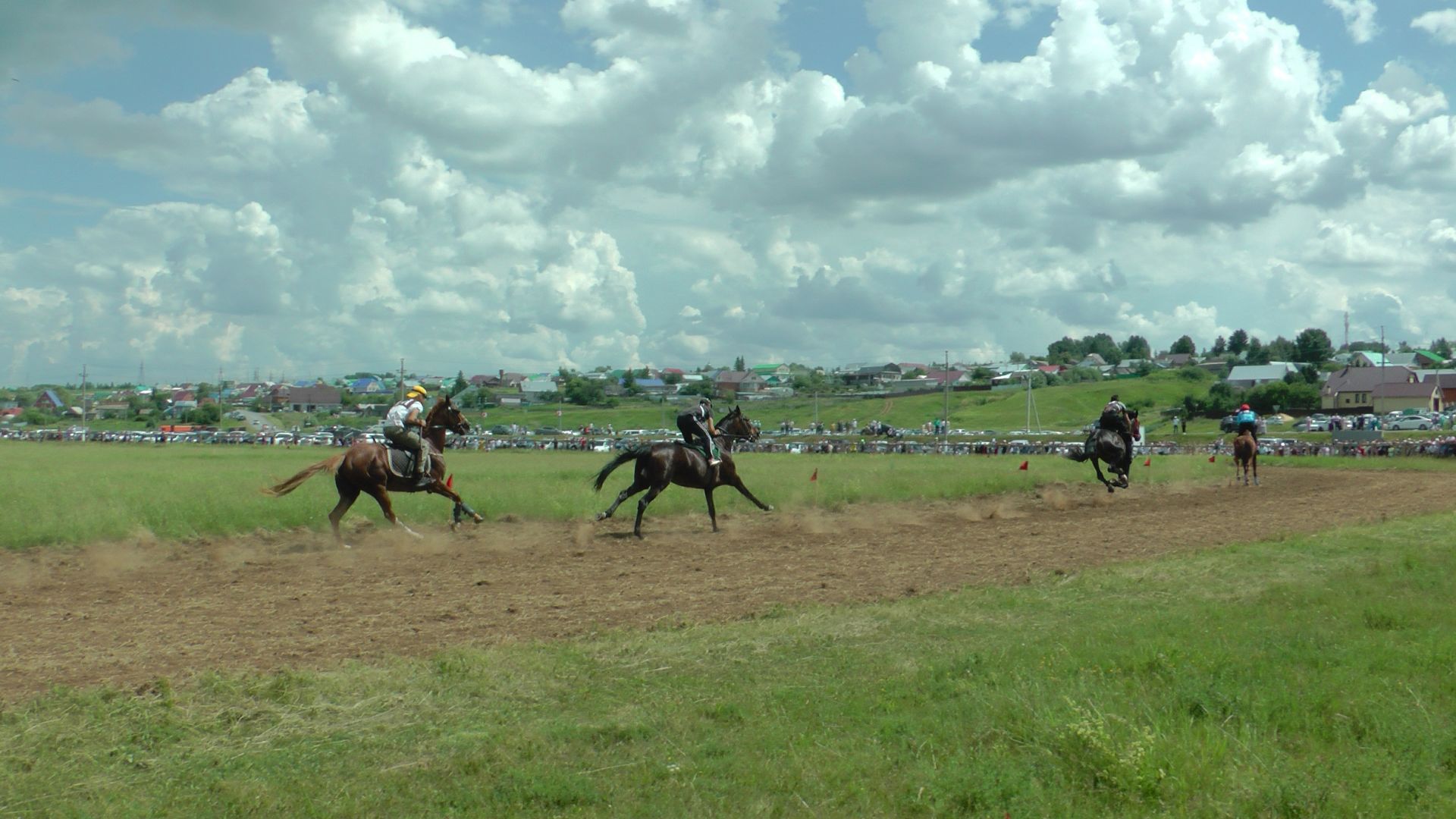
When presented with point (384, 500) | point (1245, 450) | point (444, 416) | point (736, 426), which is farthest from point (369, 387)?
point (384, 500)

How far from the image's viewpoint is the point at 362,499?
22328 mm

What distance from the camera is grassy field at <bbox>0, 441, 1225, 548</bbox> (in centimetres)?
1830

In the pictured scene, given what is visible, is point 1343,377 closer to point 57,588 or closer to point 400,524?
point 400,524

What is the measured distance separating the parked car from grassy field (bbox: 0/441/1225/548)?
31.1 m

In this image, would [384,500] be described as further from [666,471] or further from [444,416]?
[666,471]

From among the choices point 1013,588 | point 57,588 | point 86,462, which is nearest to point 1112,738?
point 1013,588

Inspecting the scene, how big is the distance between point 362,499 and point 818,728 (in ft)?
57.1

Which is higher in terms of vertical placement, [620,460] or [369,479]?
[620,460]

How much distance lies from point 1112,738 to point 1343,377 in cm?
9952

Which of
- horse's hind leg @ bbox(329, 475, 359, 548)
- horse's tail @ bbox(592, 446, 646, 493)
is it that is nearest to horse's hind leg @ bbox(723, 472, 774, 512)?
horse's tail @ bbox(592, 446, 646, 493)

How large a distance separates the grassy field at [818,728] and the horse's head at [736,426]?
35.2 ft

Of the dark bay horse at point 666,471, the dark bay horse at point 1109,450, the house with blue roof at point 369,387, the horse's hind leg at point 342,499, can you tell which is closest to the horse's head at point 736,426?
the dark bay horse at point 666,471

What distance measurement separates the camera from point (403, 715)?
7.46m

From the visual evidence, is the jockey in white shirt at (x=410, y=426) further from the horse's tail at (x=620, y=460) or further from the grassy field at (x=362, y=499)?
the horse's tail at (x=620, y=460)
